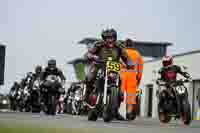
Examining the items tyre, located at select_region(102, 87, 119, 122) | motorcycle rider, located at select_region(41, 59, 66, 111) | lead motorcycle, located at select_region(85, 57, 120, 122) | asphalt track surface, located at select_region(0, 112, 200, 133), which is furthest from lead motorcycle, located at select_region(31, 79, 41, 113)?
asphalt track surface, located at select_region(0, 112, 200, 133)

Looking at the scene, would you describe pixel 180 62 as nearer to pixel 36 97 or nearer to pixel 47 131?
pixel 36 97

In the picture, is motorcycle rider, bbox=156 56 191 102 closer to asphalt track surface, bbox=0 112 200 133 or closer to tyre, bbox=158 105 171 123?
tyre, bbox=158 105 171 123

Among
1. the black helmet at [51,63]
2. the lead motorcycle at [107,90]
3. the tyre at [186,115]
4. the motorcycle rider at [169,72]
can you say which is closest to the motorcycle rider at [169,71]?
the motorcycle rider at [169,72]

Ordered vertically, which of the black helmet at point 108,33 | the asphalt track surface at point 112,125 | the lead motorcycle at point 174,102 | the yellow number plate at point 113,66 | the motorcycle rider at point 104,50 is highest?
the black helmet at point 108,33

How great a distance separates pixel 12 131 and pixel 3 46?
2790 cm

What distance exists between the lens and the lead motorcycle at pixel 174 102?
1597cm

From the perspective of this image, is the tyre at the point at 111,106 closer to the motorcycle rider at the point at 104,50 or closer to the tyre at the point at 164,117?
the motorcycle rider at the point at 104,50

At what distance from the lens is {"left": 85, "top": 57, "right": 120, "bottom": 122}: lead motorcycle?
44.5 feet

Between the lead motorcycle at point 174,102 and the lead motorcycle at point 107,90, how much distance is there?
243 centimetres

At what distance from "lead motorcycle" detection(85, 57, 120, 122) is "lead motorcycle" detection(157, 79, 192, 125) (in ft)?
7.96

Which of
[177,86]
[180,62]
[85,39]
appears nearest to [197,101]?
[180,62]

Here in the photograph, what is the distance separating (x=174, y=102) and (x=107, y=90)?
332 cm

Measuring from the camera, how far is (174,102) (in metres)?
16.8

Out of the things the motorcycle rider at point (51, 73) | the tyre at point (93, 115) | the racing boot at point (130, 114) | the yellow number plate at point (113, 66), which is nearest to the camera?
the yellow number plate at point (113, 66)
